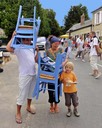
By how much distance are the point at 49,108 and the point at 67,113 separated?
2.10ft

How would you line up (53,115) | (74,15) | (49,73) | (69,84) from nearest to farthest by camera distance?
(49,73) < (69,84) < (53,115) < (74,15)

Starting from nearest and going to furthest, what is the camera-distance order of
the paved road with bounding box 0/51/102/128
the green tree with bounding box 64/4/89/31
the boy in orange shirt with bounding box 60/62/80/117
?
the paved road with bounding box 0/51/102/128
the boy in orange shirt with bounding box 60/62/80/117
the green tree with bounding box 64/4/89/31

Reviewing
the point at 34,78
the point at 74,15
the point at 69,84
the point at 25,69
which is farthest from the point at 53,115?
the point at 74,15

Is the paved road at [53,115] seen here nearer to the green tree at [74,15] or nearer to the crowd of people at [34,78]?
the crowd of people at [34,78]

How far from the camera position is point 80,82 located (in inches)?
441

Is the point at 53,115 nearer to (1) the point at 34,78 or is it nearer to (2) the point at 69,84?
(2) the point at 69,84

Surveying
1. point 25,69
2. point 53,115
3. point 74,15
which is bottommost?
point 53,115

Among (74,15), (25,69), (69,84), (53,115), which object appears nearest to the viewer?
(25,69)

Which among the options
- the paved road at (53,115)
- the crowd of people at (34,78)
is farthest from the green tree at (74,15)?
the crowd of people at (34,78)

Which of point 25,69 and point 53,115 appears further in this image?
point 53,115

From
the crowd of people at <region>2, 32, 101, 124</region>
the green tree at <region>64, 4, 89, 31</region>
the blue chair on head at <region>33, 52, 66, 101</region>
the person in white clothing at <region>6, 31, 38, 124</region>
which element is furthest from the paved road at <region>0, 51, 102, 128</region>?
the green tree at <region>64, 4, 89, 31</region>

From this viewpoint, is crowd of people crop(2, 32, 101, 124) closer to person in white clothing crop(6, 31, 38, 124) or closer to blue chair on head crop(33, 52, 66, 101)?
person in white clothing crop(6, 31, 38, 124)

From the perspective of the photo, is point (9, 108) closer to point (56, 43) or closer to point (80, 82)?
point (56, 43)

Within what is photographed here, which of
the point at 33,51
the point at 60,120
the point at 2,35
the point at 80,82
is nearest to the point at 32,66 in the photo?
the point at 33,51
